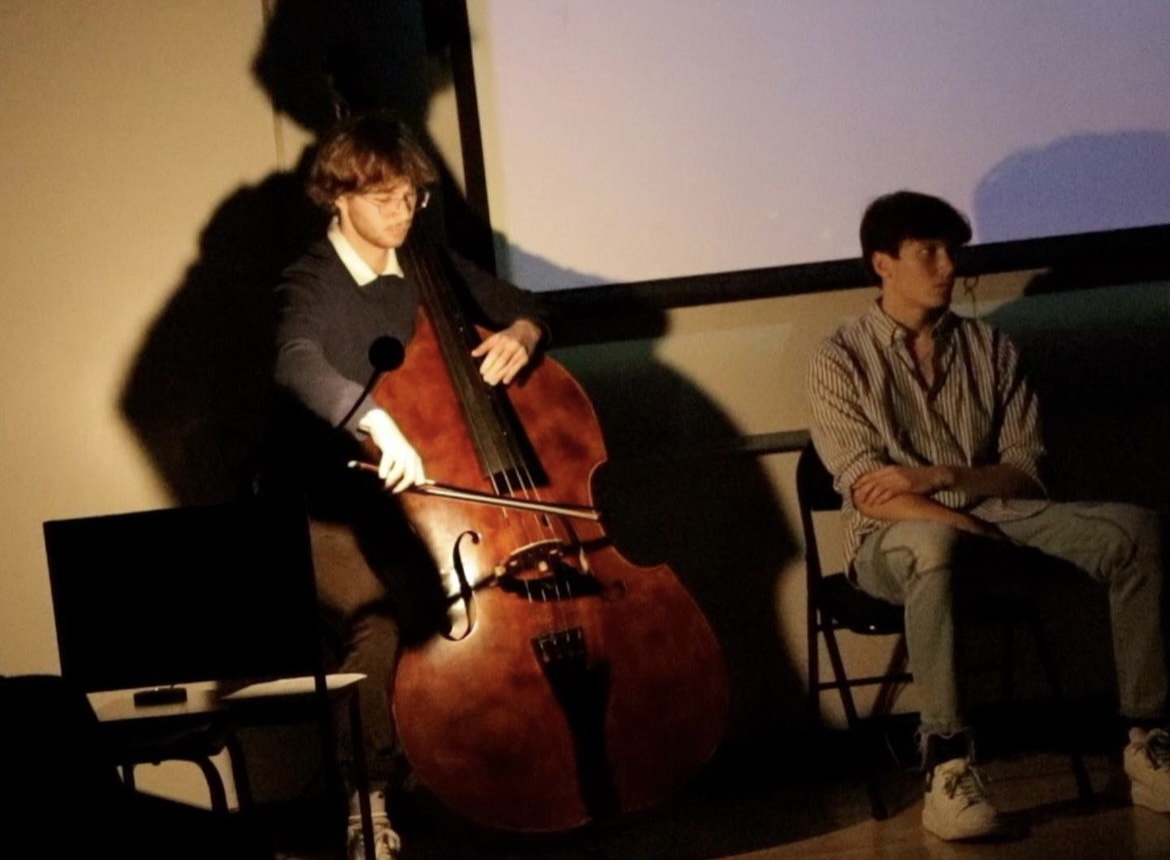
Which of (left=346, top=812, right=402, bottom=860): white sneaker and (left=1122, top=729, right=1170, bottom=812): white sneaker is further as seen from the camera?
(left=1122, top=729, right=1170, bottom=812): white sneaker

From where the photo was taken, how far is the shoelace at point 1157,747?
2926 millimetres

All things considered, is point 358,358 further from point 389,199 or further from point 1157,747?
point 1157,747

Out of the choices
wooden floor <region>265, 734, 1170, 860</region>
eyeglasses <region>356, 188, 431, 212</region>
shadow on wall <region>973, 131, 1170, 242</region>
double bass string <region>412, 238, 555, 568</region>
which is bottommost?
wooden floor <region>265, 734, 1170, 860</region>

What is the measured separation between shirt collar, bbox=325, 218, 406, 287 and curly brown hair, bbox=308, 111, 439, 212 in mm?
94

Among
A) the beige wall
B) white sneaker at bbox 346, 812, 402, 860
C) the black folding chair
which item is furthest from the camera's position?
the beige wall

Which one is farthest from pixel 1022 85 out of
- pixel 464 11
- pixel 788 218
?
pixel 464 11

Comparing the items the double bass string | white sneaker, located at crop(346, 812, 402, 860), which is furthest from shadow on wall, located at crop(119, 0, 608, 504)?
white sneaker, located at crop(346, 812, 402, 860)

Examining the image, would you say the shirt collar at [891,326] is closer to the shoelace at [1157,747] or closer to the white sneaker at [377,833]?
the shoelace at [1157,747]

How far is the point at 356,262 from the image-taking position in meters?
3.07

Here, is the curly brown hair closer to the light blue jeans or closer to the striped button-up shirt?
the striped button-up shirt

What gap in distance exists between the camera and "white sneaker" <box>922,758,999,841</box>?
9.27 ft

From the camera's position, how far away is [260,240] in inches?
136

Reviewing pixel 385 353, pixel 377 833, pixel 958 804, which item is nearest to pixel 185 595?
pixel 385 353

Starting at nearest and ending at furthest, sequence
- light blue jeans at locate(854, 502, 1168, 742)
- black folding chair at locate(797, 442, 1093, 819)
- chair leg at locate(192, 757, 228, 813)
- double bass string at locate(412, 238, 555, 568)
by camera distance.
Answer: chair leg at locate(192, 757, 228, 813), double bass string at locate(412, 238, 555, 568), light blue jeans at locate(854, 502, 1168, 742), black folding chair at locate(797, 442, 1093, 819)
